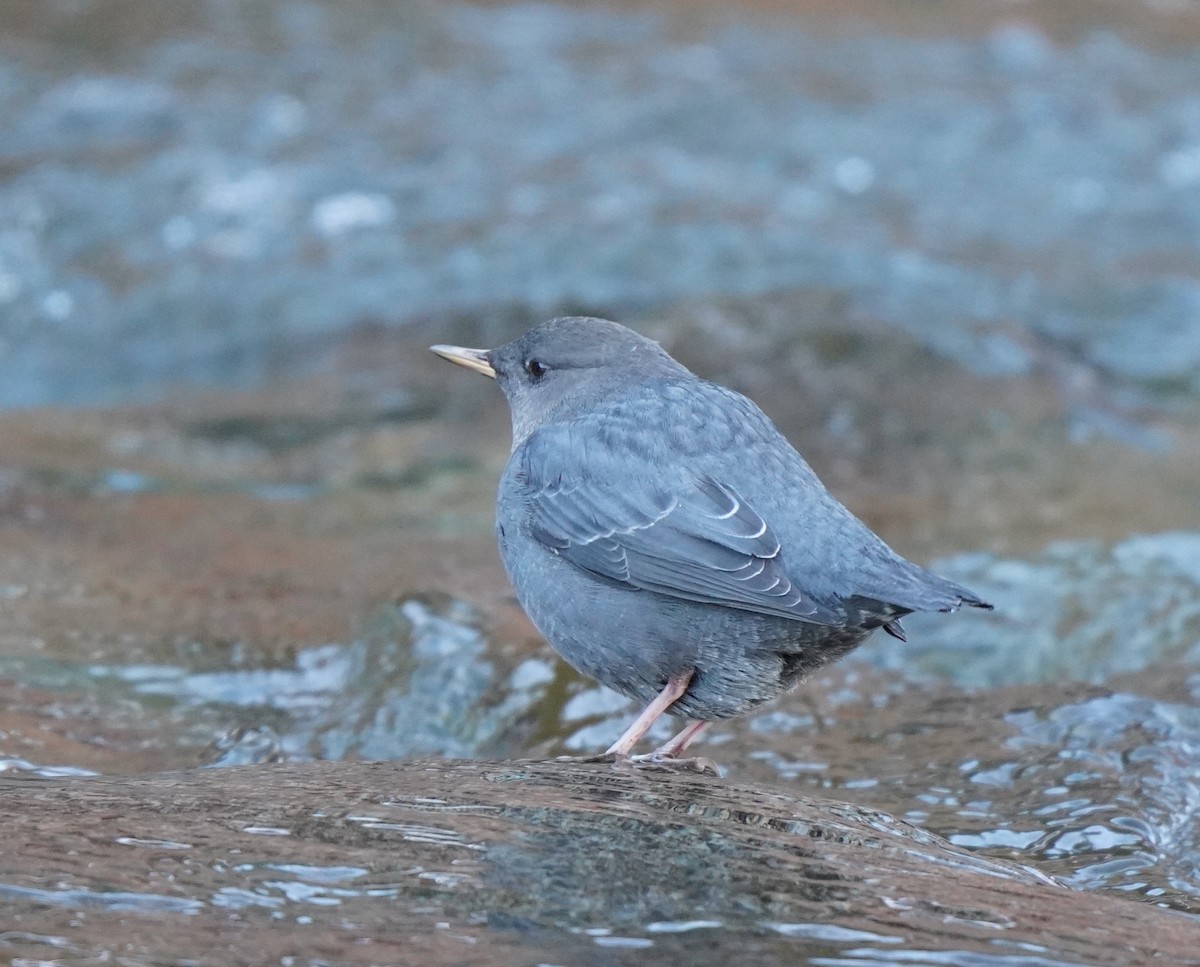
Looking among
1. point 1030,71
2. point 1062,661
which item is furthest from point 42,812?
point 1030,71

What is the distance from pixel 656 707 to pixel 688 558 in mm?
412

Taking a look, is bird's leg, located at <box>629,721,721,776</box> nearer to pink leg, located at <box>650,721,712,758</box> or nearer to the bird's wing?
pink leg, located at <box>650,721,712,758</box>

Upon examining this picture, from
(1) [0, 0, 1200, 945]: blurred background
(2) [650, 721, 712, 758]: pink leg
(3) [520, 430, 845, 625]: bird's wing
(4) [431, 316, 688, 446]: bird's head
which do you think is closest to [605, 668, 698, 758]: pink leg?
(2) [650, 721, 712, 758]: pink leg

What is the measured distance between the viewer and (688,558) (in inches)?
148

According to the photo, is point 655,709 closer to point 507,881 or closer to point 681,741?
point 681,741

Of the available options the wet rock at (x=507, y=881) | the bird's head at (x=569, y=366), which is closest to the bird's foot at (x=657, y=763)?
the wet rock at (x=507, y=881)

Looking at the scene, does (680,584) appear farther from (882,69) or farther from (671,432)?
(882,69)

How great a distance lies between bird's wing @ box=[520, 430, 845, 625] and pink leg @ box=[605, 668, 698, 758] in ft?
0.81

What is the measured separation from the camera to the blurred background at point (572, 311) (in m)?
4.57

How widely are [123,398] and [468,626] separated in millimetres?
4382

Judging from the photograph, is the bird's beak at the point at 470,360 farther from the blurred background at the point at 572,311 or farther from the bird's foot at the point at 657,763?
the bird's foot at the point at 657,763

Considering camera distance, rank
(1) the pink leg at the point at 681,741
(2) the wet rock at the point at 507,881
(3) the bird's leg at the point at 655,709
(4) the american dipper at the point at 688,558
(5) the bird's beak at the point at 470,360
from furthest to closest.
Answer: (5) the bird's beak at the point at 470,360, (1) the pink leg at the point at 681,741, (3) the bird's leg at the point at 655,709, (4) the american dipper at the point at 688,558, (2) the wet rock at the point at 507,881

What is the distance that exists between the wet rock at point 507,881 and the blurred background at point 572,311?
0.75m

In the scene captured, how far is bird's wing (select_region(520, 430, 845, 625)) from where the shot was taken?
3.61 m
